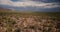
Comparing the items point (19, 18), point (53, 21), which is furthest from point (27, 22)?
point (53, 21)

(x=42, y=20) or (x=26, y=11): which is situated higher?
(x=26, y=11)

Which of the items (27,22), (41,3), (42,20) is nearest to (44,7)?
(41,3)

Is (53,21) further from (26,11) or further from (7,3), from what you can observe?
(7,3)

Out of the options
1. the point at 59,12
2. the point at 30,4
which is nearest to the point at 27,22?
the point at 30,4

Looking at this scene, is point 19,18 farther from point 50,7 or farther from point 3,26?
point 50,7

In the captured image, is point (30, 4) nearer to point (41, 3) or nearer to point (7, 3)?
point (41, 3)

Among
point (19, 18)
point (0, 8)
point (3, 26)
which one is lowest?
point (3, 26)

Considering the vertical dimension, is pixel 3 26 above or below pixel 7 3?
below
